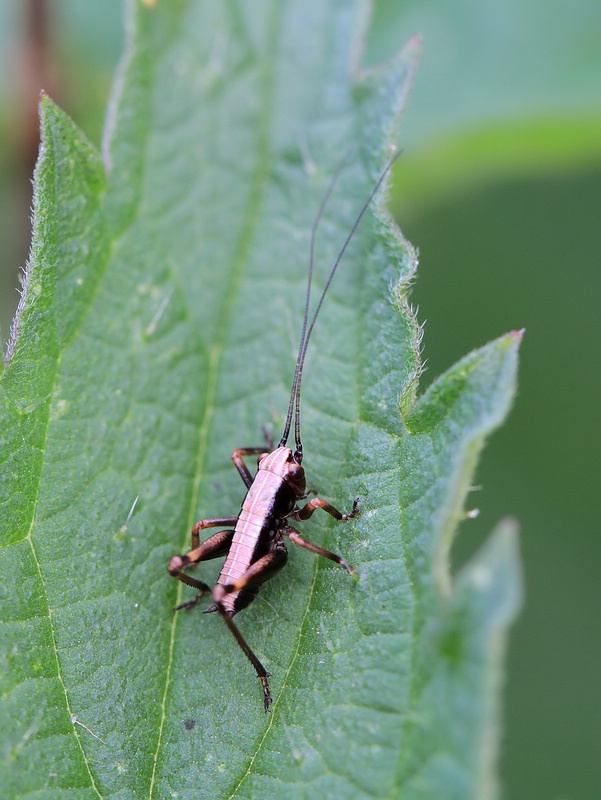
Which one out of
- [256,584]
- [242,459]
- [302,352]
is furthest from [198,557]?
[302,352]

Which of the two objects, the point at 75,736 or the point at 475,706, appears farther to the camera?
the point at 75,736

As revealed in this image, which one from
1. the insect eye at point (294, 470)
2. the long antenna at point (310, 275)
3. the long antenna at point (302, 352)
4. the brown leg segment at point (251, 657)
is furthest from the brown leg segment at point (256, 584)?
the long antenna at point (310, 275)

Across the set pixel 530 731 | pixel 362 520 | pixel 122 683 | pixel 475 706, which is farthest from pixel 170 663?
pixel 530 731

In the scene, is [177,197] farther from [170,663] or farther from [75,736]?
[75,736]

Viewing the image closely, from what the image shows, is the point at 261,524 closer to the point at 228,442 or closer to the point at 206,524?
the point at 206,524

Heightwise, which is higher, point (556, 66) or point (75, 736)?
point (556, 66)

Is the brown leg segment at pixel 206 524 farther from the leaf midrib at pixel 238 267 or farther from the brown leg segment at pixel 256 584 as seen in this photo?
the brown leg segment at pixel 256 584
